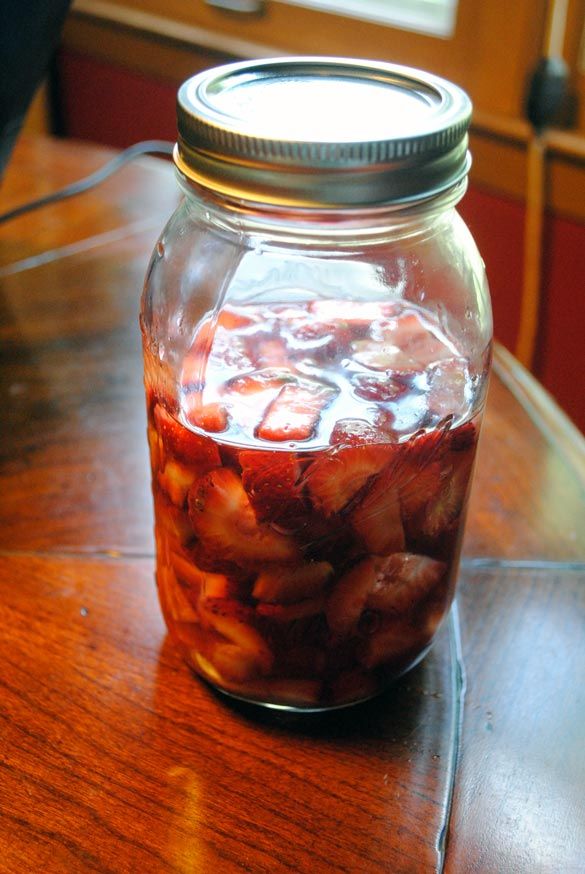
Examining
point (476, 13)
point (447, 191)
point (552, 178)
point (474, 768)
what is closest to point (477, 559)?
point (474, 768)

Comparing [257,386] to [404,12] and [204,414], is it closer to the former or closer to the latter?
[204,414]

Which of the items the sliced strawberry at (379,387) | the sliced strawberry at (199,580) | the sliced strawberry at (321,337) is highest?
the sliced strawberry at (321,337)

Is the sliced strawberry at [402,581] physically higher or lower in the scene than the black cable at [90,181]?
higher

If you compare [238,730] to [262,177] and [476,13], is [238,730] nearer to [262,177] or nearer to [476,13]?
[262,177]

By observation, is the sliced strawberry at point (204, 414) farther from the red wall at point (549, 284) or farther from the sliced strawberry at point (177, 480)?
the red wall at point (549, 284)

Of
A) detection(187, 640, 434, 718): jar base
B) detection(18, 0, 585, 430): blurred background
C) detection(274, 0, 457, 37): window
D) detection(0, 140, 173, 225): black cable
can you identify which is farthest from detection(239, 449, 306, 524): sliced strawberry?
detection(274, 0, 457, 37): window

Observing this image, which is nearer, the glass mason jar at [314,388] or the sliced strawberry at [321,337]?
the glass mason jar at [314,388]

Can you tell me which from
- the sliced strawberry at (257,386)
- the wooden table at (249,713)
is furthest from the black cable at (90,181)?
the sliced strawberry at (257,386)

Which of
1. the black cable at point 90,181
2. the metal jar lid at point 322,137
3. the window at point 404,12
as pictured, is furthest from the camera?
the window at point 404,12

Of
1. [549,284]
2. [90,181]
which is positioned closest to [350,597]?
[90,181]

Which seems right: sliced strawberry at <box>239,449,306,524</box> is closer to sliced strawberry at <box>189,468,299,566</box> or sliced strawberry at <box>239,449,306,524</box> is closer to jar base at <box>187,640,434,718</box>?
sliced strawberry at <box>189,468,299,566</box>
